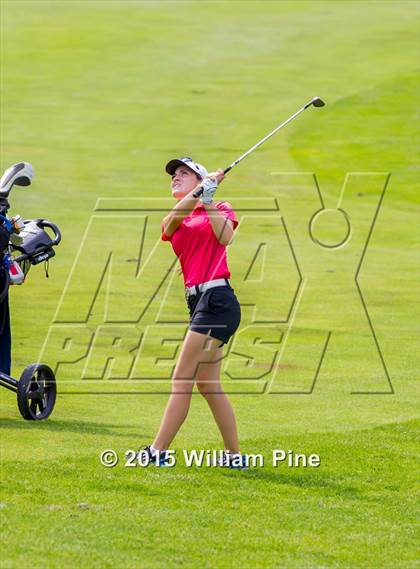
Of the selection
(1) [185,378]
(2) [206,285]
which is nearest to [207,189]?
(2) [206,285]

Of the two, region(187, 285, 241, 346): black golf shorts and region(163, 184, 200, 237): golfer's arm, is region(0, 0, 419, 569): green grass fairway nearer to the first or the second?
region(187, 285, 241, 346): black golf shorts

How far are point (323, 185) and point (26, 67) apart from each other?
12467mm

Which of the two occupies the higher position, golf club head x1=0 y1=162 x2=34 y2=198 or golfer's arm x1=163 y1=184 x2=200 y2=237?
golfer's arm x1=163 y1=184 x2=200 y2=237

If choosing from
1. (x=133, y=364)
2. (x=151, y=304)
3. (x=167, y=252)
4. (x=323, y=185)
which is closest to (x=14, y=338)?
(x=133, y=364)

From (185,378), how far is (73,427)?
6.55 feet

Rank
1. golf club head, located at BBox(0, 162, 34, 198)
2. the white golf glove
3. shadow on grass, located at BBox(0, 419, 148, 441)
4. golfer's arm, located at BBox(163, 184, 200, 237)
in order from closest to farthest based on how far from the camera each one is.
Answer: the white golf glove, golfer's arm, located at BBox(163, 184, 200, 237), shadow on grass, located at BBox(0, 419, 148, 441), golf club head, located at BBox(0, 162, 34, 198)

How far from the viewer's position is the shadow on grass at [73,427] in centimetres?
1159

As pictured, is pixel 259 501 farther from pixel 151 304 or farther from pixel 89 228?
pixel 89 228

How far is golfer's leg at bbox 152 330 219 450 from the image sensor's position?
399 inches

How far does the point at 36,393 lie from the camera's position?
12.0 m

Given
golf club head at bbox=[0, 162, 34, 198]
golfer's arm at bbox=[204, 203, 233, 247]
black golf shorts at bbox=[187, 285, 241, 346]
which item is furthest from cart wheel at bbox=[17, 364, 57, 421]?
golfer's arm at bbox=[204, 203, 233, 247]

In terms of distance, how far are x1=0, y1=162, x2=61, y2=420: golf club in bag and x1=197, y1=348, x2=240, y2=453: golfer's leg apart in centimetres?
220

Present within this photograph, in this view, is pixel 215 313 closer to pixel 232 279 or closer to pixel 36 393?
pixel 36 393

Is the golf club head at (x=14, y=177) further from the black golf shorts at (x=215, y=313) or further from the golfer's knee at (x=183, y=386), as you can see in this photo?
the golfer's knee at (x=183, y=386)
